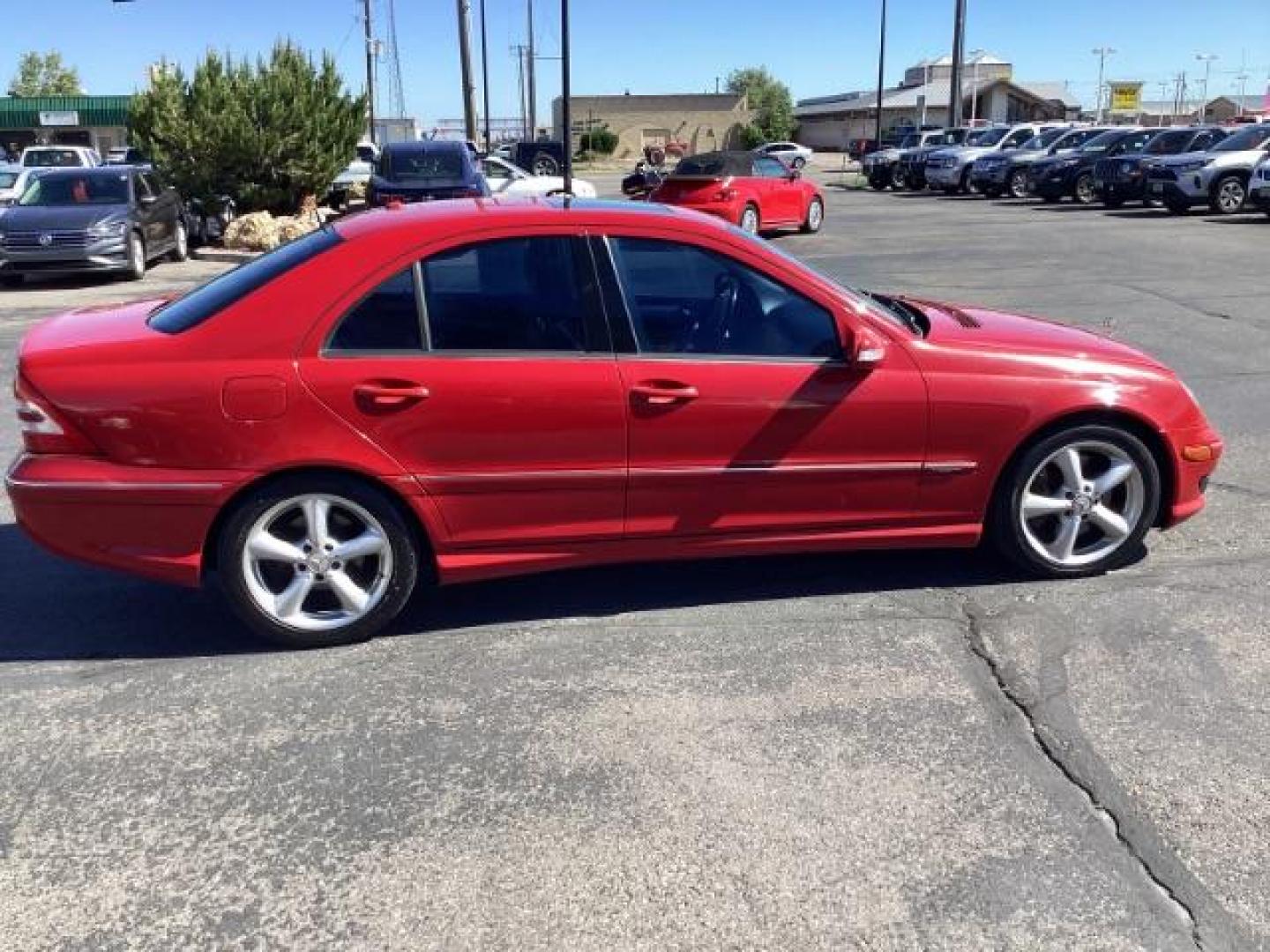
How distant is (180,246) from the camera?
18141mm

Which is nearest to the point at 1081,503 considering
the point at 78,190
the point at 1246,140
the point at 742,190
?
the point at 78,190

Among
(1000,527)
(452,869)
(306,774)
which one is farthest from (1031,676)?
(306,774)

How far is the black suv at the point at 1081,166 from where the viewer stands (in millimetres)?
26938

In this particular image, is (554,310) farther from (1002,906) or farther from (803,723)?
(1002,906)

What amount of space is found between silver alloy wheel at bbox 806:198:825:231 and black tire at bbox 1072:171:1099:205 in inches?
338

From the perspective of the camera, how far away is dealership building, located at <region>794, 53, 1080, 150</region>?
8094 centimetres

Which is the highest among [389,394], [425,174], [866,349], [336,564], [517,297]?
[425,174]

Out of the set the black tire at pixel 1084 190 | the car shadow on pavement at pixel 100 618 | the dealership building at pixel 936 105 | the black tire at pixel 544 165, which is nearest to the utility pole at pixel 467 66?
the black tire at pixel 544 165

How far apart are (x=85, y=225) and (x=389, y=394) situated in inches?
514

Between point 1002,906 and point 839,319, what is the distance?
7.26 ft

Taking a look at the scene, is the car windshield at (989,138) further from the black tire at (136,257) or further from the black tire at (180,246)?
the black tire at (136,257)

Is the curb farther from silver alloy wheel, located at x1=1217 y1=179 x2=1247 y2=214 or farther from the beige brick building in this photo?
the beige brick building

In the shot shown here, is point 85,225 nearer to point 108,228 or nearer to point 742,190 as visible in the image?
point 108,228

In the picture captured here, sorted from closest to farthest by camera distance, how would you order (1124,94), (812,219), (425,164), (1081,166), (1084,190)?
1. (425,164)
2. (812,219)
3. (1081,166)
4. (1084,190)
5. (1124,94)
